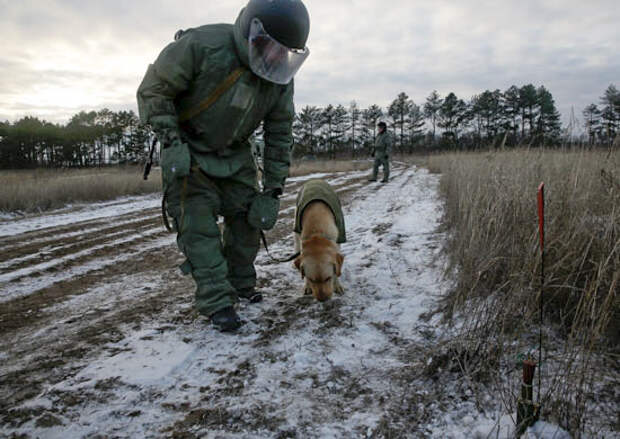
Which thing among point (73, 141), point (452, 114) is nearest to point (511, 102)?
point (452, 114)

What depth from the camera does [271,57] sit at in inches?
91.7

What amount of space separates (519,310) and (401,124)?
234 ft

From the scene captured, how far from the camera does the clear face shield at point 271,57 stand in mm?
2236

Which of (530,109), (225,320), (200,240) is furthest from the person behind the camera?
(530,109)

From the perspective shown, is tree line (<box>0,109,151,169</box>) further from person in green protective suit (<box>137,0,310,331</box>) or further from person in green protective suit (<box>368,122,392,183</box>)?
person in green protective suit (<box>137,0,310,331</box>)

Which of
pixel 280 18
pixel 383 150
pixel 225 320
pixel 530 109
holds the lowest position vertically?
Answer: pixel 225 320

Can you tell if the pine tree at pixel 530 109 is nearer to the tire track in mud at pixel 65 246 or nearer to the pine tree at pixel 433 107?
the tire track in mud at pixel 65 246

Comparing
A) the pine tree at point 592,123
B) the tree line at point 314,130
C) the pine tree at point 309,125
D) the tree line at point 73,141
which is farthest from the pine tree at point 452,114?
the pine tree at point 592,123

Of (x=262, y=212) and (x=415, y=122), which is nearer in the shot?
(x=262, y=212)

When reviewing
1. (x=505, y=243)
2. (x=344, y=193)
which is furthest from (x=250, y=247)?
(x=344, y=193)

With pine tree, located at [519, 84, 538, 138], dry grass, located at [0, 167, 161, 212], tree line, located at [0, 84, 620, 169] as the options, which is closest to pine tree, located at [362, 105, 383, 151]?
tree line, located at [0, 84, 620, 169]

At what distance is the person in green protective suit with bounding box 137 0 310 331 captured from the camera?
2.30 meters

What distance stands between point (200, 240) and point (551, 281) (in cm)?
225

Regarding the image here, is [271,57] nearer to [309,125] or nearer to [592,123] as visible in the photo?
[592,123]
